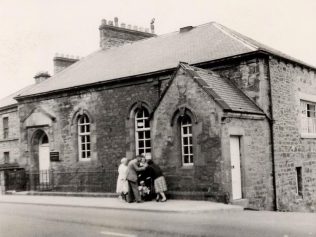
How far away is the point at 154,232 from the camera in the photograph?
32.7ft

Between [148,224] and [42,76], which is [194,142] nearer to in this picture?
[148,224]

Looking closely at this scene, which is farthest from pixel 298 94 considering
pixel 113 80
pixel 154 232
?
pixel 154 232

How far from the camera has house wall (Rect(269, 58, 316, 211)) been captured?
59.6 feet

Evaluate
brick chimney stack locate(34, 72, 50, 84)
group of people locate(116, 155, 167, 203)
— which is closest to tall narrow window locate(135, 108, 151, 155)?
group of people locate(116, 155, 167, 203)

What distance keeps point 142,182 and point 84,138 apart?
290 inches

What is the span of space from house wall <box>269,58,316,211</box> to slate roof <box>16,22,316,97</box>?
49.1 inches

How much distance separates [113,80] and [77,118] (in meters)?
3.45

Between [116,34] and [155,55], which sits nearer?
[155,55]

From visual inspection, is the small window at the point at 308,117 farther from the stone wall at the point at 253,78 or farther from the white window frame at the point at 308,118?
the stone wall at the point at 253,78

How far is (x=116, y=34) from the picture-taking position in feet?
92.5

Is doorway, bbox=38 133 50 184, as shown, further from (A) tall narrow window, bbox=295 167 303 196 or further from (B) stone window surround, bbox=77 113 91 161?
(A) tall narrow window, bbox=295 167 303 196

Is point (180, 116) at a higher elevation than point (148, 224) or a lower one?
higher

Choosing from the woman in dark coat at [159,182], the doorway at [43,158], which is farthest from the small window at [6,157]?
the woman in dark coat at [159,182]

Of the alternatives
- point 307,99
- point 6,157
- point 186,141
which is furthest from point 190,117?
point 6,157
